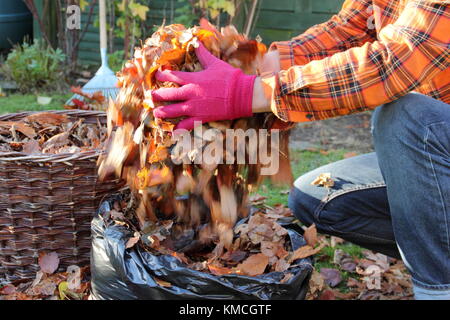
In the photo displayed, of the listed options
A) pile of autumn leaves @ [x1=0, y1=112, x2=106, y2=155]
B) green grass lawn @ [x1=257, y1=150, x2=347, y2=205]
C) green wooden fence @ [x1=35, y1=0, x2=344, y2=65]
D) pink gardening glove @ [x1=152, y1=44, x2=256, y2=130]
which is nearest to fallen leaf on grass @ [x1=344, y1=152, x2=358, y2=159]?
green grass lawn @ [x1=257, y1=150, x2=347, y2=205]

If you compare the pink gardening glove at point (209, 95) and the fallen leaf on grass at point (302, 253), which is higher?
the pink gardening glove at point (209, 95)

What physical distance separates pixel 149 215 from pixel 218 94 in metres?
0.55

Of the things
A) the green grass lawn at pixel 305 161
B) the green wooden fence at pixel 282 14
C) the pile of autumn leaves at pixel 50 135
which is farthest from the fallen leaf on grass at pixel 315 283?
the green wooden fence at pixel 282 14

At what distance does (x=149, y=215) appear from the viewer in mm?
1753

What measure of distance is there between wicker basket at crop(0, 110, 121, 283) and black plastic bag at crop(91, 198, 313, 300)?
39cm

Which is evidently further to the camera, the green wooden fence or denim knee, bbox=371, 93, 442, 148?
the green wooden fence

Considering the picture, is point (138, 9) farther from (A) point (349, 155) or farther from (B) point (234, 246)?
(B) point (234, 246)

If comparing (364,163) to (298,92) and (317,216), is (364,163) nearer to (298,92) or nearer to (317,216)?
(317,216)

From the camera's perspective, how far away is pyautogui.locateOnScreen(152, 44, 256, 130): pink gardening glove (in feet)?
4.55

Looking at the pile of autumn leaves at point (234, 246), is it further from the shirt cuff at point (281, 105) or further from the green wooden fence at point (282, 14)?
the green wooden fence at point (282, 14)

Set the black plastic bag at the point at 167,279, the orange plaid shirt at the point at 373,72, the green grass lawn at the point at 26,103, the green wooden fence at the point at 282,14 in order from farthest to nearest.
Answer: the green wooden fence at the point at 282,14 → the green grass lawn at the point at 26,103 → the black plastic bag at the point at 167,279 → the orange plaid shirt at the point at 373,72

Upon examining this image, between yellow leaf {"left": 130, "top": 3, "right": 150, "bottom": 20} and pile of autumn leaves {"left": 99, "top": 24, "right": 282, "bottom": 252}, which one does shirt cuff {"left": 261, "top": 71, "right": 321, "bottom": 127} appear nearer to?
pile of autumn leaves {"left": 99, "top": 24, "right": 282, "bottom": 252}

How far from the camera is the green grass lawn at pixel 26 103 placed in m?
4.26

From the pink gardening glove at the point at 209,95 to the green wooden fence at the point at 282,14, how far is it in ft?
11.7
